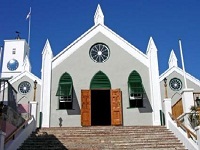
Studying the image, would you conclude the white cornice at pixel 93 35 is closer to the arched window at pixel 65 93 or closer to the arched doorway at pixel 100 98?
the arched window at pixel 65 93

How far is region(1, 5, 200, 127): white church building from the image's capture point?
22.8 metres

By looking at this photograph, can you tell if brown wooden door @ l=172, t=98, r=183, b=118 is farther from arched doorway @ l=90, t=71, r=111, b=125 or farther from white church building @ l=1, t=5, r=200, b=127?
arched doorway @ l=90, t=71, r=111, b=125

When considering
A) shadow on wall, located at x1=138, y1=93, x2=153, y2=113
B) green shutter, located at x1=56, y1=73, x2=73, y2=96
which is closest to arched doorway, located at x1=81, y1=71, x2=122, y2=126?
green shutter, located at x1=56, y1=73, x2=73, y2=96

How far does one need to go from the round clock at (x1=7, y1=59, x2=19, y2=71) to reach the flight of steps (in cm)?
2894

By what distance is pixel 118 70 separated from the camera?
78.7 ft

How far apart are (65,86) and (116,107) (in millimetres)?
4117

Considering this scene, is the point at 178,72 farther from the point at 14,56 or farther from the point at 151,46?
the point at 14,56

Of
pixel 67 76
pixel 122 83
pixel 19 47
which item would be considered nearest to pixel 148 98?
pixel 122 83

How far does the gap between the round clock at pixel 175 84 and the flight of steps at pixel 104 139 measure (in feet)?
37.8

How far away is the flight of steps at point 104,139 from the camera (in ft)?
51.5

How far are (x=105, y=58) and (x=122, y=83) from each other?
2.48 m

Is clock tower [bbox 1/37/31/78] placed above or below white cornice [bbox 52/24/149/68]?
above

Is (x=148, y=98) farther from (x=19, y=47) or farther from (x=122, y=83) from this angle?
(x=19, y=47)

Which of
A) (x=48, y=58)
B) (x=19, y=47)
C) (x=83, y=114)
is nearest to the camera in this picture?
(x=83, y=114)
